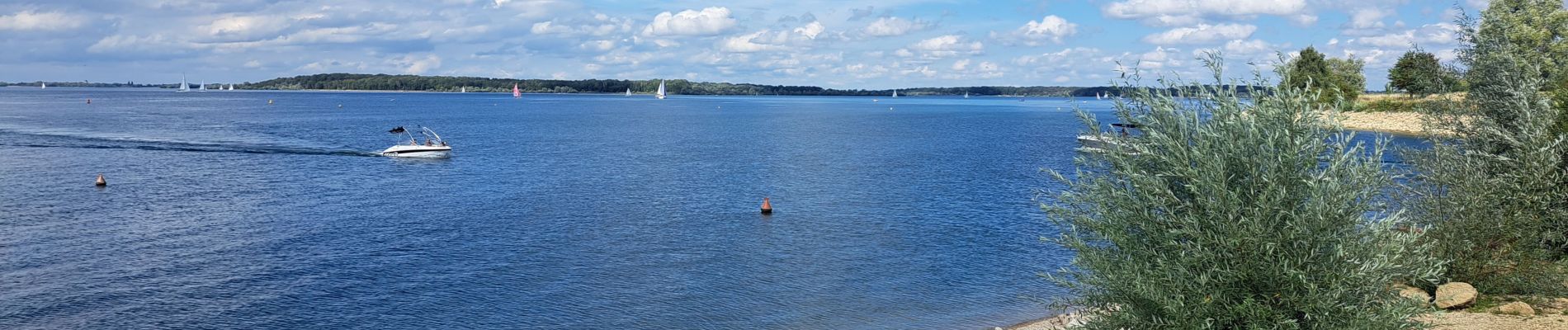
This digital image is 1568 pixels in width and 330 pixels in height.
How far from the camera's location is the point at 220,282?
3906cm

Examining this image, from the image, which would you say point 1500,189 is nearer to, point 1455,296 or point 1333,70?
point 1455,296

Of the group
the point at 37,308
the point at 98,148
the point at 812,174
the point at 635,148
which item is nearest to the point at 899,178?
Answer: the point at 812,174

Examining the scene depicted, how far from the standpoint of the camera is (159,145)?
334 ft

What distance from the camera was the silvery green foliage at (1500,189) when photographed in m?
28.0

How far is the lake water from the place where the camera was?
35562 mm

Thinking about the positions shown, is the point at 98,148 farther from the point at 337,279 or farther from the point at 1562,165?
the point at 1562,165

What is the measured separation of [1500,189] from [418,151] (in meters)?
82.2

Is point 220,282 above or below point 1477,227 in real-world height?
below

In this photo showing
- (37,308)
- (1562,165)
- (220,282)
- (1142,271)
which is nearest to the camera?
(1142,271)

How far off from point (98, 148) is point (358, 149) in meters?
22.7

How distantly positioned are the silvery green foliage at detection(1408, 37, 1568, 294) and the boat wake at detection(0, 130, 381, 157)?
8558 cm

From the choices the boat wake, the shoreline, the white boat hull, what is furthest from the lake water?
the shoreline

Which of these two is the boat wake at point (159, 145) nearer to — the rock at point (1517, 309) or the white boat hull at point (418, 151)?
the white boat hull at point (418, 151)

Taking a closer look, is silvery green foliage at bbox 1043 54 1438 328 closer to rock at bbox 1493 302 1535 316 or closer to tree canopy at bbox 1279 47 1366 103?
rock at bbox 1493 302 1535 316
